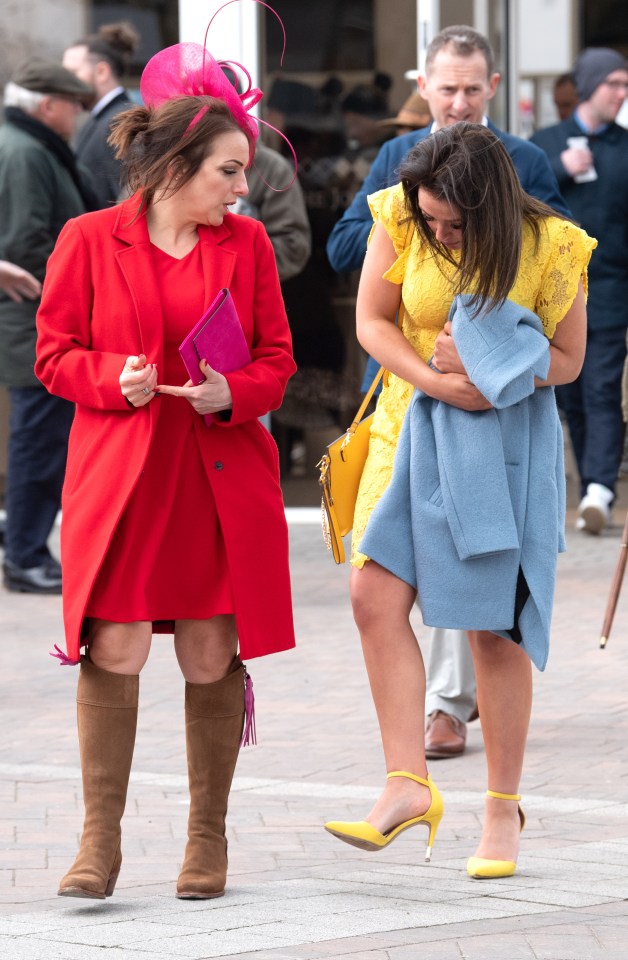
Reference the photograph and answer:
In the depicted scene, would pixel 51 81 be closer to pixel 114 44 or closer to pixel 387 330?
pixel 114 44

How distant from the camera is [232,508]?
4.03 metres

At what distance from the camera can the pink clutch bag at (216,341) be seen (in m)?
3.87

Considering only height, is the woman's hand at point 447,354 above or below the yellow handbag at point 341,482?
above

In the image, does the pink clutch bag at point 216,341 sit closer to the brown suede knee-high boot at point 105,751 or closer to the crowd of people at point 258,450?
the crowd of people at point 258,450

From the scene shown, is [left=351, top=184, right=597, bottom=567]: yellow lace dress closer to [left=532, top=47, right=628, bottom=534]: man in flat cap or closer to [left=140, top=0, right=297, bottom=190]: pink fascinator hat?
[left=140, top=0, right=297, bottom=190]: pink fascinator hat

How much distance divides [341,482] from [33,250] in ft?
13.8

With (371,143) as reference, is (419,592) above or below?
above

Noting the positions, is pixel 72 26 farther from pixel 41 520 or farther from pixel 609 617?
pixel 609 617

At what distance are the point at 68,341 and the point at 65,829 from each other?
1391 millimetres

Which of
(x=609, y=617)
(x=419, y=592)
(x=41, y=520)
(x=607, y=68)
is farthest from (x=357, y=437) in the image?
(x=607, y=68)

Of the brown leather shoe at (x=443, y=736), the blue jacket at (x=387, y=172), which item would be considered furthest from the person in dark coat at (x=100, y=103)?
the brown leather shoe at (x=443, y=736)

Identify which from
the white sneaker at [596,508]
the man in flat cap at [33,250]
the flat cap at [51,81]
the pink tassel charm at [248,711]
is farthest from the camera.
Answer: the white sneaker at [596,508]

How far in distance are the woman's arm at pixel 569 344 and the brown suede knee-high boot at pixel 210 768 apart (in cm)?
100

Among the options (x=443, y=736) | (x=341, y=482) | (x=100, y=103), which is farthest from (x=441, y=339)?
(x=100, y=103)
